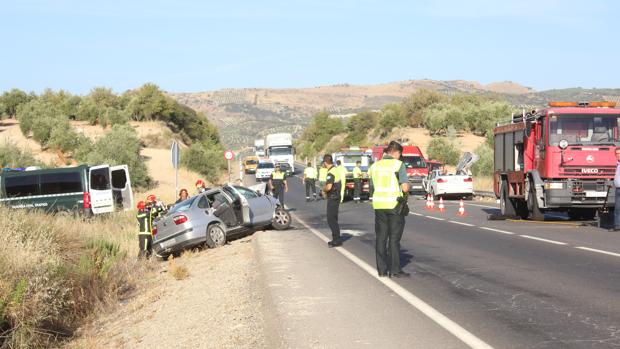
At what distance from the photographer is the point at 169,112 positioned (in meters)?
81.1

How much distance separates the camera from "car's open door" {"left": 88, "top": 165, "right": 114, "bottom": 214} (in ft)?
78.6

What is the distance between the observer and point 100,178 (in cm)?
2423

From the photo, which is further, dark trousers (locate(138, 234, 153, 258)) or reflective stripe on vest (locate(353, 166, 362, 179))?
reflective stripe on vest (locate(353, 166, 362, 179))

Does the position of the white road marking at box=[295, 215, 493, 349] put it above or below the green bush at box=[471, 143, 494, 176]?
below

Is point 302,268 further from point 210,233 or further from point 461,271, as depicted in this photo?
point 210,233

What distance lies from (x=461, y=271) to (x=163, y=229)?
8611 mm

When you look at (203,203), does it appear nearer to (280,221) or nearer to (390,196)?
(280,221)

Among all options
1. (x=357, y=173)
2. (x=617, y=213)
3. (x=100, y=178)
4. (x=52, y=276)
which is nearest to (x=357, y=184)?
(x=357, y=173)

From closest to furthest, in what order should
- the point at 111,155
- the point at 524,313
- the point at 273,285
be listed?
the point at 524,313 < the point at 273,285 < the point at 111,155

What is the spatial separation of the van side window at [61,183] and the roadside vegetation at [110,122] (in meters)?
18.6

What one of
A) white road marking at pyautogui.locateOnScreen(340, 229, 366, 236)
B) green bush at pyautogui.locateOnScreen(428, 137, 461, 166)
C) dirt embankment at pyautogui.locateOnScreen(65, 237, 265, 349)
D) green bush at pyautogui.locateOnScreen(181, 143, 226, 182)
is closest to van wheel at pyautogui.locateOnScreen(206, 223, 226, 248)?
dirt embankment at pyautogui.locateOnScreen(65, 237, 265, 349)

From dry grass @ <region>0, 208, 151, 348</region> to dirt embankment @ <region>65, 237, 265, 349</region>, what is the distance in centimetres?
49

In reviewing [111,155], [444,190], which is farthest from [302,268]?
[111,155]

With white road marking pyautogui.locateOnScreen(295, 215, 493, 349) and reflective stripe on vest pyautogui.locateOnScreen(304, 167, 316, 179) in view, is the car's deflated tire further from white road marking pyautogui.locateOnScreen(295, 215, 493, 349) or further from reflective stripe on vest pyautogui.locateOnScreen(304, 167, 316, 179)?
reflective stripe on vest pyautogui.locateOnScreen(304, 167, 316, 179)
